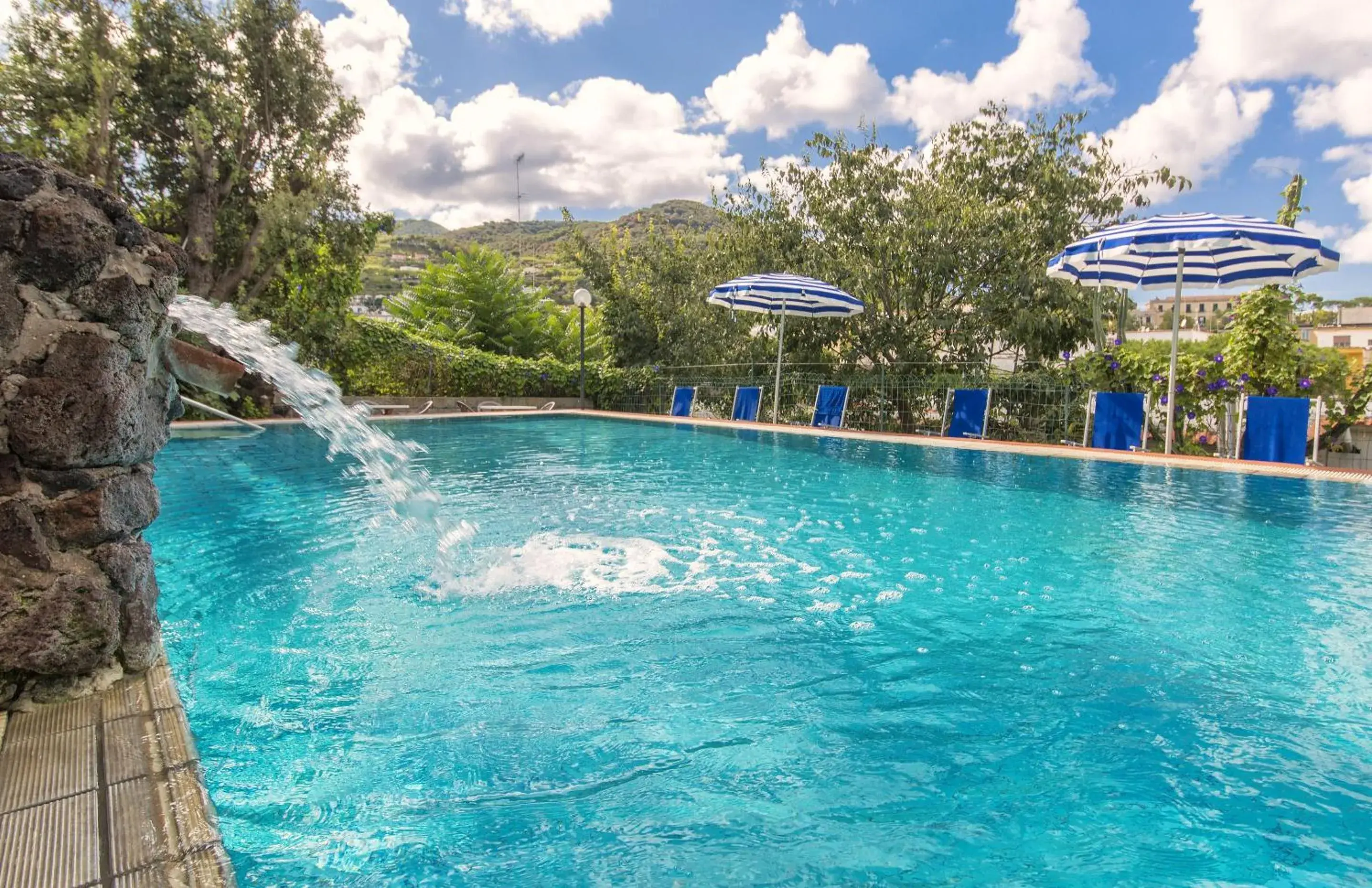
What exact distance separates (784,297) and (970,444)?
172 inches

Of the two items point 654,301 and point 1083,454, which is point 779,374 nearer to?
point 1083,454

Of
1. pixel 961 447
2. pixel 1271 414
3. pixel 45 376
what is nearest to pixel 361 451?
pixel 45 376

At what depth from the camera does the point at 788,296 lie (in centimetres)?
1313

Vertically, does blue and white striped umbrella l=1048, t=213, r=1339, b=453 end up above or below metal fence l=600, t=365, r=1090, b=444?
above

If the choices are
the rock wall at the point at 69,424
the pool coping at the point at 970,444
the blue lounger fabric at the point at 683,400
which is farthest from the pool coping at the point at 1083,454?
the rock wall at the point at 69,424

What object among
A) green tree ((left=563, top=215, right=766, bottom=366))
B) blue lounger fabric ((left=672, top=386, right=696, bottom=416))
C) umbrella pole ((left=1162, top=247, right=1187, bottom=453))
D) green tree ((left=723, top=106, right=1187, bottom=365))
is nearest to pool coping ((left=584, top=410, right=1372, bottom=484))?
umbrella pole ((left=1162, top=247, right=1187, bottom=453))

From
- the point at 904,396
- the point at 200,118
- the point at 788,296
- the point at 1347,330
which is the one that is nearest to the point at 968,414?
the point at 904,396

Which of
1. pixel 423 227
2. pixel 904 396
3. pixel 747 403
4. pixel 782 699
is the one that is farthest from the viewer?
pixel 423 227

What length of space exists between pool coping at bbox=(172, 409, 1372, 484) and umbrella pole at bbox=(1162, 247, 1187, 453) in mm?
393

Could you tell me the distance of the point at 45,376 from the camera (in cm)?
207

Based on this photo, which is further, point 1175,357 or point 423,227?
point 423,227

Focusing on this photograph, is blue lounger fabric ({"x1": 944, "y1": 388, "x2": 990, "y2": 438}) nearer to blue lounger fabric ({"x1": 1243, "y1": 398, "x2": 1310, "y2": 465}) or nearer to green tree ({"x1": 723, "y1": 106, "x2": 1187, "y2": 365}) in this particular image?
green tree ({"x1": 723, "y1": 106, "x2": 1187, "y2": 365})

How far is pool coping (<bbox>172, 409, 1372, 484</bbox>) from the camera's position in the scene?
326 inches

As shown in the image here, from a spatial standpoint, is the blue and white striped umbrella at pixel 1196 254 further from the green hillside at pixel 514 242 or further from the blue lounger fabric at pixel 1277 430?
the green hillside at pixel 514 242
